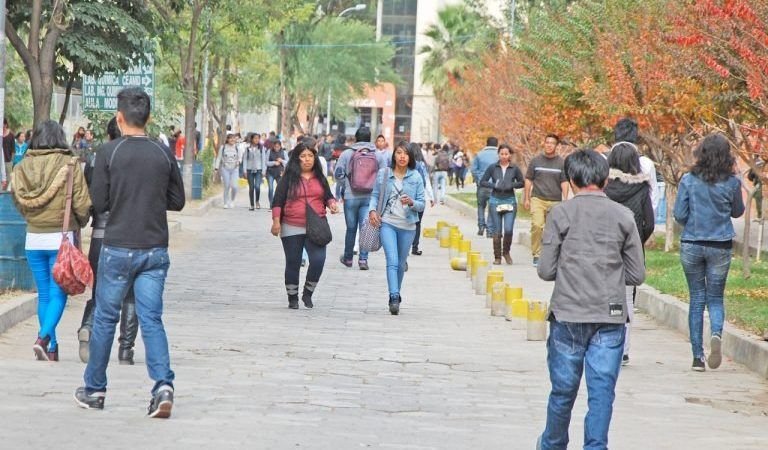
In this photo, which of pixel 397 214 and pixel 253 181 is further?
pixel 253 181

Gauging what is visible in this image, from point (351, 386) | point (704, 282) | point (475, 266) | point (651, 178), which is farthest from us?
point (475, 266)

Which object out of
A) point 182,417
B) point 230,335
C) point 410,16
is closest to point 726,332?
point 230,335

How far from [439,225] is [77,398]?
59.9 ft

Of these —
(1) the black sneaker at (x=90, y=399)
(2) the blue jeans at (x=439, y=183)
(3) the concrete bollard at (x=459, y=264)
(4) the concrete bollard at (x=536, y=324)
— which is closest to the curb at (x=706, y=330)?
(4) the concrete bollard at (x=536, y=324)

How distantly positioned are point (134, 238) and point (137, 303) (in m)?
0.38

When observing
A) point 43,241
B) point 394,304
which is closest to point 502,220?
point 394,304

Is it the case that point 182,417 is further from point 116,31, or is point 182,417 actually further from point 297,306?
point 116,31

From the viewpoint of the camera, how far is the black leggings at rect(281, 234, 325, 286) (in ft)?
50.9

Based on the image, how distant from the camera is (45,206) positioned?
10.8 metres

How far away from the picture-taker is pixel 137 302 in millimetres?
8875

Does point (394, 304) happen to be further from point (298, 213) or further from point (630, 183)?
point (630, 183)

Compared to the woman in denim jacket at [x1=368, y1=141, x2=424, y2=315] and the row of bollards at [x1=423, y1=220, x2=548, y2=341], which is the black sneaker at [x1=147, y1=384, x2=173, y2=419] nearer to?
the row of bollards at [x1=423, y1=220, x2=548, y2=341]

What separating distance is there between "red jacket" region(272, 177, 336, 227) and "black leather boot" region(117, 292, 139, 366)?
474 centimetres

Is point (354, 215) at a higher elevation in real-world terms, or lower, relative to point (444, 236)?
higher
